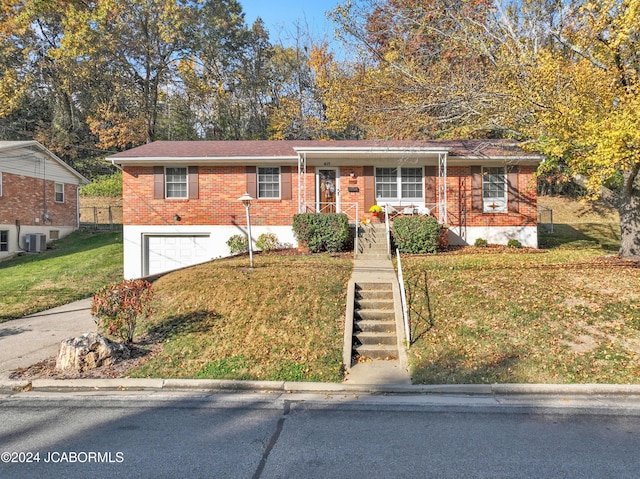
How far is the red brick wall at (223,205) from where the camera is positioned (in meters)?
15.2

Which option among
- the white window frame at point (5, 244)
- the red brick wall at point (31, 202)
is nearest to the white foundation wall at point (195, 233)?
the white window frame at point (5, 244)

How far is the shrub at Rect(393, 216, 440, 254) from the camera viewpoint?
42.0ft

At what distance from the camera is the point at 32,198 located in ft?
66.1

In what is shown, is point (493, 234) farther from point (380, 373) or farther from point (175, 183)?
point (175, 183)

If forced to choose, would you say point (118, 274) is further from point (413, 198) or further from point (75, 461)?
point (75, 461)

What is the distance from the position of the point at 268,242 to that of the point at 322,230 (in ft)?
8.68

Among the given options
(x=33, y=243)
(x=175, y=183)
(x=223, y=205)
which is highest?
(x=175, y=183)

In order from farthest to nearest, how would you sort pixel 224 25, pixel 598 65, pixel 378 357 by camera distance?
pixel 224 25 → pixel 598 65 → pixel 378 357

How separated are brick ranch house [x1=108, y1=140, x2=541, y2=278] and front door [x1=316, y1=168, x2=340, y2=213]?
4 cm

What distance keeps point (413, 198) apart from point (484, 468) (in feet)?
41.3

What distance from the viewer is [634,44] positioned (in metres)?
9.46

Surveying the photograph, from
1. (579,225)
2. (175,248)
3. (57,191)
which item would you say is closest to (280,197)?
(175,248)

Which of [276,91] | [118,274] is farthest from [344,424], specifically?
[276,91]

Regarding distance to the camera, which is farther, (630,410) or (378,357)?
→ (378,357)
